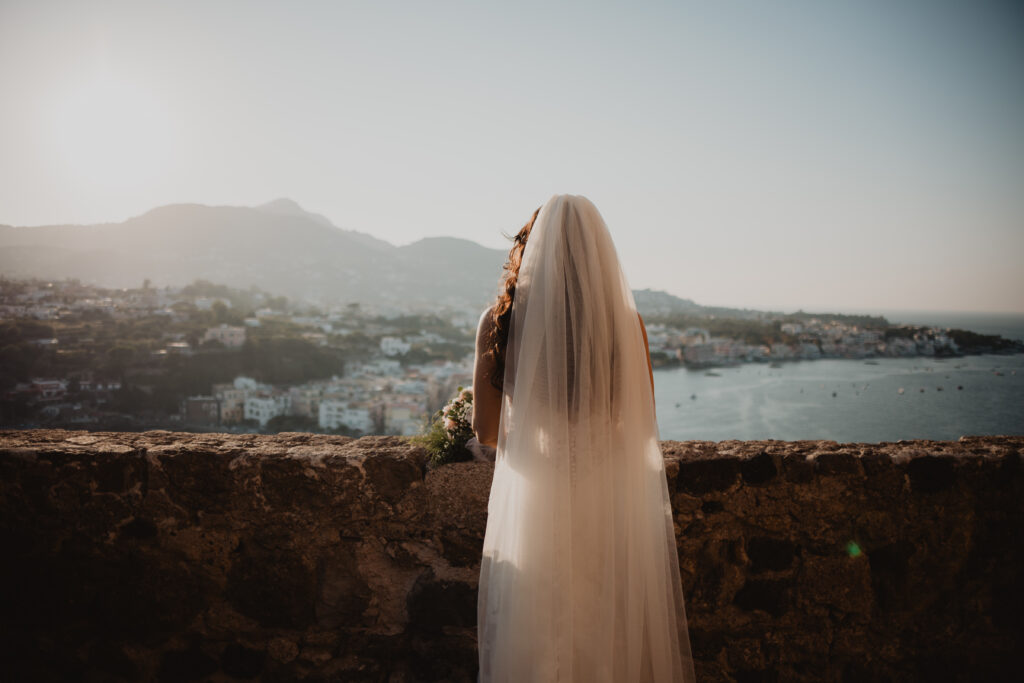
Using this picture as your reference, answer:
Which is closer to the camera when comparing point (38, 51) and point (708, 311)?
point (38, 51)

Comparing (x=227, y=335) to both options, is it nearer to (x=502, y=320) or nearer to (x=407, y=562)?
(x=407, y=562)

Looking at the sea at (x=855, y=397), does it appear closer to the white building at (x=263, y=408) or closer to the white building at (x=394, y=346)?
the white building at (x=263, y=408)

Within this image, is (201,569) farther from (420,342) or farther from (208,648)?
(420,342)

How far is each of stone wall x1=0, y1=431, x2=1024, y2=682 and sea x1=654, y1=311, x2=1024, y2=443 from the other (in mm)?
2229

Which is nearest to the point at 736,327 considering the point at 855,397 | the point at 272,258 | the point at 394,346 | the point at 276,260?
the point at 855,397

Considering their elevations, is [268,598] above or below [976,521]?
below

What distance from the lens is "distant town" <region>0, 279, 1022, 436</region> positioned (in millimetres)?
8352

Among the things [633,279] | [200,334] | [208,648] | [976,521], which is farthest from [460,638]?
[200,334]

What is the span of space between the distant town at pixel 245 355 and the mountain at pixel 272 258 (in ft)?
13.1

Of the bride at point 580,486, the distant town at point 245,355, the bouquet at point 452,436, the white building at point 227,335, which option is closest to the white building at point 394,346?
the distant town at point 245,355

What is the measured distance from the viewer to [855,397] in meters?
7.13

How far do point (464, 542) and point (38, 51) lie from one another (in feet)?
33.7

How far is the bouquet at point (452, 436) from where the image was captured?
1832 mm

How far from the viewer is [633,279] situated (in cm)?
164
